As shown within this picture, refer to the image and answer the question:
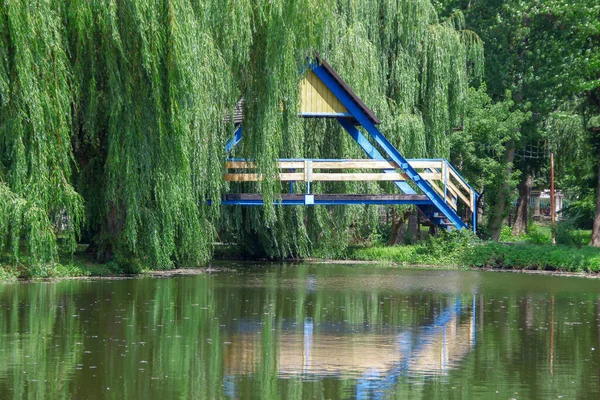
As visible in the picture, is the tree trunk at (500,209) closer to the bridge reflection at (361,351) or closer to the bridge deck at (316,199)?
the bridge deck at (316,199)

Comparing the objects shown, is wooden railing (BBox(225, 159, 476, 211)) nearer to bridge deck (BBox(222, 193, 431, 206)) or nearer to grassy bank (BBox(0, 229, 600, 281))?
bridge deck (BBox(222, 193, 431, 206))

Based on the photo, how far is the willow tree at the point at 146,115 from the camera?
17766 millimetres

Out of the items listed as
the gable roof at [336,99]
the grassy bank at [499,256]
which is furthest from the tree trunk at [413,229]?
the gable roof at [336,99]

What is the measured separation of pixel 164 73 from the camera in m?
19.6

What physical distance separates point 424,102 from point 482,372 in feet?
72.3

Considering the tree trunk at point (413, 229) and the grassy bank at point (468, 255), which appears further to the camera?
the tree trunk at point (413, 229)

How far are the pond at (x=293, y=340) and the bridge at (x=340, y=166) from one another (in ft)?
18.2

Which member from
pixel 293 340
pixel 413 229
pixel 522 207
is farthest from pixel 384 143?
pixel 522 207

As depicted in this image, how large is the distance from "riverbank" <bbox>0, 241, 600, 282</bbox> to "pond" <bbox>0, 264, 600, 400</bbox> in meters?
3.01

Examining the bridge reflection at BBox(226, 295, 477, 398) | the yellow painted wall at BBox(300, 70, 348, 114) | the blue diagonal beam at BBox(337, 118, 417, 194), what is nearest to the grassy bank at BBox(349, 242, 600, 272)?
the blue diagonal beam at BBox(337, 118, 417, 194)

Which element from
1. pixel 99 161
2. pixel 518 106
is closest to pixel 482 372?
pixel 99 161

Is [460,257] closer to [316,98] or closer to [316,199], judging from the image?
[316,199]

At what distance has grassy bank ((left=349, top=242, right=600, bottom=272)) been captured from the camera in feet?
88.7

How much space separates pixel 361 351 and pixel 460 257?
17.6m
